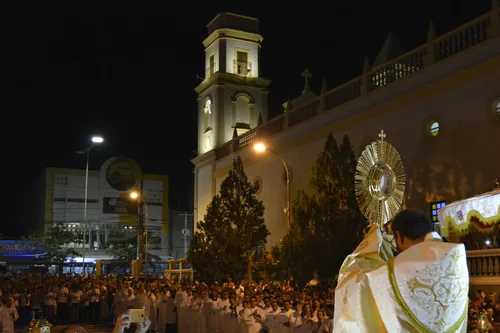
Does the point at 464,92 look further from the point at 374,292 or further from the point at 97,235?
the point at 97,235

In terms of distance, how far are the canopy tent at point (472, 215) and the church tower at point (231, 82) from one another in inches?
869

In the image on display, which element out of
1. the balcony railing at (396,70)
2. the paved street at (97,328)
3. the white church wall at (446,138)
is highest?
the balcony railing at (396,70)

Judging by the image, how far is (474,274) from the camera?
15031mm

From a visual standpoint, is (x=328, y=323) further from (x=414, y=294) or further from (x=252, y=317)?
(x=414, y=294)

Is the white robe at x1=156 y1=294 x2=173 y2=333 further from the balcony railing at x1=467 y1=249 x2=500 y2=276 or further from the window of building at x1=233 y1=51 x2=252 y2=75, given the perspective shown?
the window of building at x1=233 y1=51 x2=252 y2=75

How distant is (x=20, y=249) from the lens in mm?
56406

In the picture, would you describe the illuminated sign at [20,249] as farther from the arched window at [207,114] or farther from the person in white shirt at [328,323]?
the person in white shirt at [328,323]

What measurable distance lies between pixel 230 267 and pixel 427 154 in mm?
9923

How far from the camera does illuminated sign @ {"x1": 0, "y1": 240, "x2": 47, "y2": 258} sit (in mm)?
56062

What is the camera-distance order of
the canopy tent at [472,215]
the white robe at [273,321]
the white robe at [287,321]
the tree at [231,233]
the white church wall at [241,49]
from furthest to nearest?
the white church wall at [241,49] < the tree at [231,233] < the white robe at [273,321] < the canopy tent at [472,215] < the white robe at [287,321]

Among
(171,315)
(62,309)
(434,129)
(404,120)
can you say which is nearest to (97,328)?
(62,309)

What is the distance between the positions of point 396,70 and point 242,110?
1701cm

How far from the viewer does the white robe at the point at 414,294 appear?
385 cm

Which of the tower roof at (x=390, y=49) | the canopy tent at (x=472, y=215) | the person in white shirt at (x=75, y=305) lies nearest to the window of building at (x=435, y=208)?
the canopy tent at (x=472, y=215)
